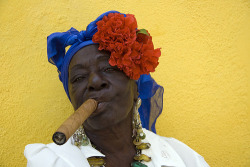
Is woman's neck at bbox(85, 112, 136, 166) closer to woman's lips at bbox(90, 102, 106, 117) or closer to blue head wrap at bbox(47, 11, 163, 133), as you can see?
woman's lips at bbox(90, 102, 106, 117)

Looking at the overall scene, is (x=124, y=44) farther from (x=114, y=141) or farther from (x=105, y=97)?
(x=114, y=141)

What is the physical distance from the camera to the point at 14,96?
2066 millimetres

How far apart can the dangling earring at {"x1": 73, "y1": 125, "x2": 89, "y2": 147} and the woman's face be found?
78mm

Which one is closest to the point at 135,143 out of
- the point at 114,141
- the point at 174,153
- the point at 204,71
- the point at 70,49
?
the point at 114,141

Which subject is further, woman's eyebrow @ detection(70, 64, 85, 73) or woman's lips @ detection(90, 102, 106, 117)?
woman's eyebrow @ detection(70, 64, 85, 73)

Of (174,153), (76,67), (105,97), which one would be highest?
(76,67)

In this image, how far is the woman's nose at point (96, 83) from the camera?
1.45 metres

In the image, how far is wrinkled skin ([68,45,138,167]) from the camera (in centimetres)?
146

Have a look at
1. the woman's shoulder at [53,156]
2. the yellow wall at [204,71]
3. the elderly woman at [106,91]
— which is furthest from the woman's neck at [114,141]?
the yellow wall at [204,71]

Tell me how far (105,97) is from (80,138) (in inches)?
14.8

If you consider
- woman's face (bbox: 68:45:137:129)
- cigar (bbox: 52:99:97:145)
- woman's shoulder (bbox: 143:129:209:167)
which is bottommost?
woman's shoulder (bbox: 143:129:209:167)

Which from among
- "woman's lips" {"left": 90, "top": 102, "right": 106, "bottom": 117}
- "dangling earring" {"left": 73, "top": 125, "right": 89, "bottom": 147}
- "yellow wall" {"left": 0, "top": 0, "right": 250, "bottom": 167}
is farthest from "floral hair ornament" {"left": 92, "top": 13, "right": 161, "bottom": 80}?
"yellow wall" {"left": 0, "top": 0, "right": 250, "bottom": 167}

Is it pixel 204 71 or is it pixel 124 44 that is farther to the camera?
pixel 204 71

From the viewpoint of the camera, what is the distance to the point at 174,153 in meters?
1.85
